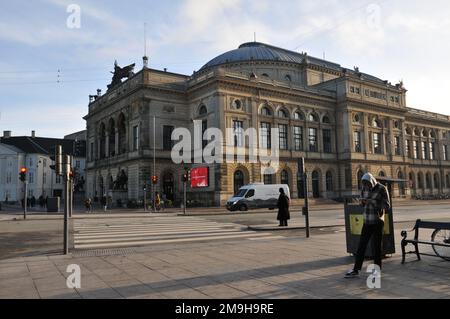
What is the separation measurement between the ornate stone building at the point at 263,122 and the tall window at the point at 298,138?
135 millimetres

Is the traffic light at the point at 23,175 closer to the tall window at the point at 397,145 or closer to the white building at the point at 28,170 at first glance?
the white building at the point at 28,170

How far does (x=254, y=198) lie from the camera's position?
38.1 metres

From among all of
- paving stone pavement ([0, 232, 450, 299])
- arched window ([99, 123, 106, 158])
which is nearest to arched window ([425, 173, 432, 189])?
arched window ([99, 123, 106, 158])

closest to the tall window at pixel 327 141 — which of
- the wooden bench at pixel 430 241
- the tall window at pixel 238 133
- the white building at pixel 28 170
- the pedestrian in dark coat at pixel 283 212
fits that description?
the tall window at pixel 238 133

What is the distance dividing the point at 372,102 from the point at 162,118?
3139 cm

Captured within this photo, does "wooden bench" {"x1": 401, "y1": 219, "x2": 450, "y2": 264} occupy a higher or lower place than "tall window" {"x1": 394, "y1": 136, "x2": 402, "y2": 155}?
lower

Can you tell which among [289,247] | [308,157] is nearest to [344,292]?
[289,247]

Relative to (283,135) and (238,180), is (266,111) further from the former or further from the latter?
(238,180)

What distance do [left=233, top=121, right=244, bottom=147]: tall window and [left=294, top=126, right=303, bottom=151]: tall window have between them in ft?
31.0

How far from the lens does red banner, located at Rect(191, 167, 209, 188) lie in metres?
46.6

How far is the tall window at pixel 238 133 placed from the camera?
156 feet

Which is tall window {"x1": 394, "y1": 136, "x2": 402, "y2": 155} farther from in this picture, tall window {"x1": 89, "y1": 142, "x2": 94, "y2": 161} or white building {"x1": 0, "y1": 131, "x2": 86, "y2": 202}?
white building {"x1": 0, "y1": 131, "x2": 86, "y2": 202}

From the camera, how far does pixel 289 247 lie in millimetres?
11547

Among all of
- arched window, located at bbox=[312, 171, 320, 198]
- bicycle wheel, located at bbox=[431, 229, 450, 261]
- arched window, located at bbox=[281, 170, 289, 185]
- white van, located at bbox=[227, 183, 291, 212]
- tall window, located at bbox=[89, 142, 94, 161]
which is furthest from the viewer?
tall window, located at bbox=[89, 142, 94, 161]
